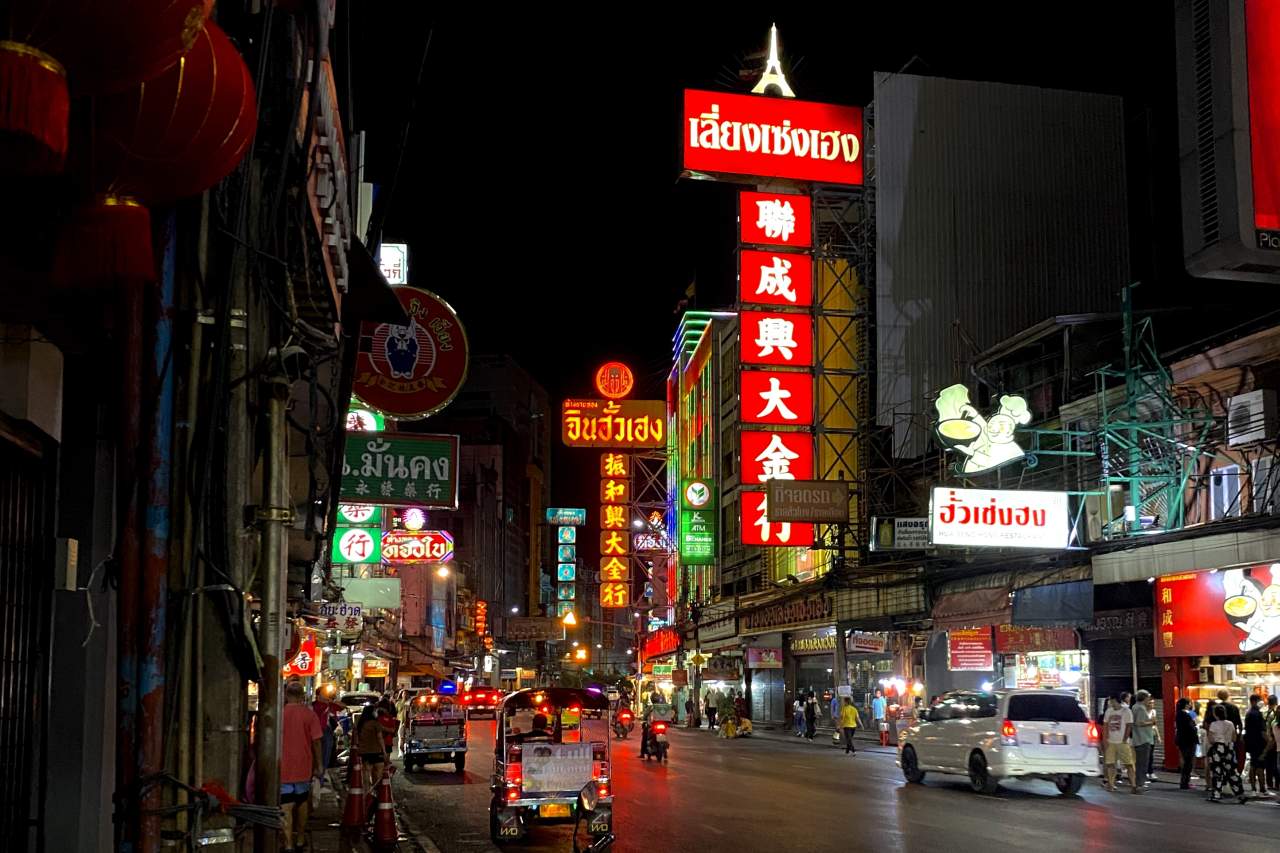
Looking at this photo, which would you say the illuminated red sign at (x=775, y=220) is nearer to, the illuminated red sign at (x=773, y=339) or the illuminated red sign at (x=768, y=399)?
the illuminated red sign at (x=773, y=339)

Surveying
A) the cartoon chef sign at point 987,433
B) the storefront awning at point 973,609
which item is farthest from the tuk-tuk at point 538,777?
the storefront awning at point 973,609

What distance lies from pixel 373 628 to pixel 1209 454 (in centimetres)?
3392

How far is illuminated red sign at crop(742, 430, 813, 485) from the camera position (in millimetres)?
36656

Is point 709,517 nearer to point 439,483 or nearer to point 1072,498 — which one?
point 1072,498

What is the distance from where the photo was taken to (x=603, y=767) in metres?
15.8

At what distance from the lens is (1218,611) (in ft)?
81.4

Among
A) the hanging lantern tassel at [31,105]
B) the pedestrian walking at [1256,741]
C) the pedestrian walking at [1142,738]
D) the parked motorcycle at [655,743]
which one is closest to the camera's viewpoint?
the hanging lantern tassel at [31,105]

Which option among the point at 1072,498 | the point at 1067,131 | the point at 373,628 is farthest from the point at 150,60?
the point at 373,628

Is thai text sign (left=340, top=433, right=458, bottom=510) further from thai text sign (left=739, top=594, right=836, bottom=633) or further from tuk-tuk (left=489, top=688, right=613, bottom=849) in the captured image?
thai text sign (left=739, top=594, right=836, bottom=633)

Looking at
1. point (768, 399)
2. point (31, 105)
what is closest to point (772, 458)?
point (768, 399)

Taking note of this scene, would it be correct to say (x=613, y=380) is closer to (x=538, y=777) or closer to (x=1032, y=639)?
(x=1032, y=639)

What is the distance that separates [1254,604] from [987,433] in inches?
300

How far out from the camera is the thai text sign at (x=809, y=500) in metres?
34.5

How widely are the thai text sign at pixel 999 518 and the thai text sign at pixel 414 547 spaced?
13989 mm
